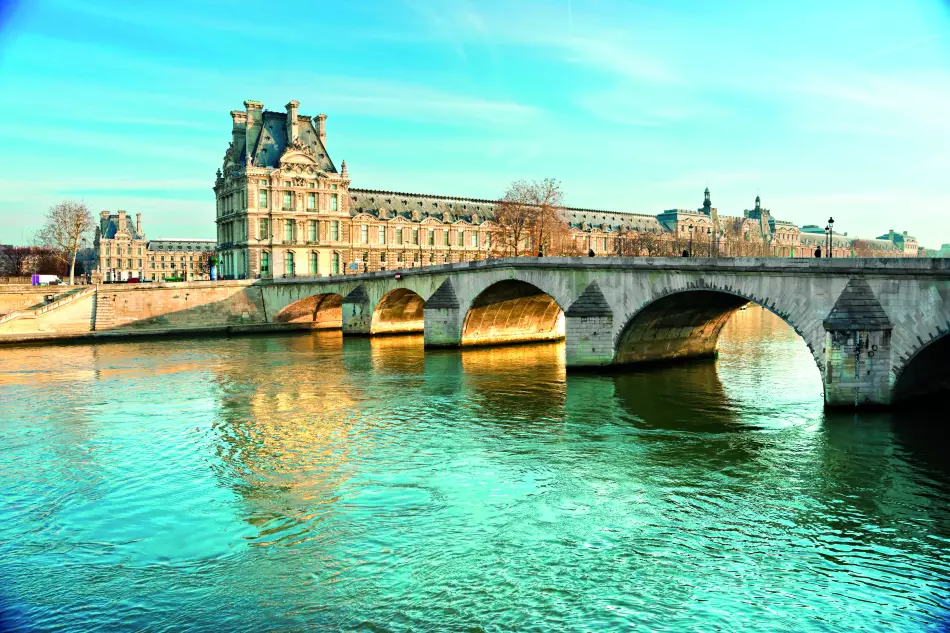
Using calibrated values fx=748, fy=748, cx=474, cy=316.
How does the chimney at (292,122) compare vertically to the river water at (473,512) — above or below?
above

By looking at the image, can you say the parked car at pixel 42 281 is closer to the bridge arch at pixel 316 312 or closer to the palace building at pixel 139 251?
the bridge arch at pixel 316 312

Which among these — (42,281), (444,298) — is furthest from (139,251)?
(444,298)

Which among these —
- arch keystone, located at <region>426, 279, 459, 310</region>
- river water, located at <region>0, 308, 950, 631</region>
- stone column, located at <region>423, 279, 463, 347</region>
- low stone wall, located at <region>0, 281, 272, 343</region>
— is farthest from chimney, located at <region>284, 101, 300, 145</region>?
river water, located at <region>0, 308, 950, 631</region>

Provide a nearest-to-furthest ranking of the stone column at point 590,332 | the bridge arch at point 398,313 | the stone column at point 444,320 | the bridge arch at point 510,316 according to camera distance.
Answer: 1. the stone column at point 590,332
2. the bridge arch at point 510,316
3. the stone column at point 444,320
4. the bridge arch at point 398,313

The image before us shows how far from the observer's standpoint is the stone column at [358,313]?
5812 cm

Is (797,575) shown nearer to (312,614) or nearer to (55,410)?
(312,614)

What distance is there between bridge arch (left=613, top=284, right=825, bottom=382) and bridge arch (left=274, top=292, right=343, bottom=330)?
34534 mm

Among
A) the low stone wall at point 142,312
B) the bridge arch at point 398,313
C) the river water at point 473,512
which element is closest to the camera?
the river water at point 473,512

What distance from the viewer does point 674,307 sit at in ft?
115

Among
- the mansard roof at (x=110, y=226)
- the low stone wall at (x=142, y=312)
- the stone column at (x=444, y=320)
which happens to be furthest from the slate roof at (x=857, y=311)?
the mansard roof at (x=110, y=226)

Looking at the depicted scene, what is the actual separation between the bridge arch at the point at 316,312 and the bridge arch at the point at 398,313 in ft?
25.0

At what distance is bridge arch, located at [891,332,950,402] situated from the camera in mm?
23781

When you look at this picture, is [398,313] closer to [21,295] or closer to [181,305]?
[181,305]

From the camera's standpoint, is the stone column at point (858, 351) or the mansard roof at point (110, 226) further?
the mansard roof at point (110, 226)
